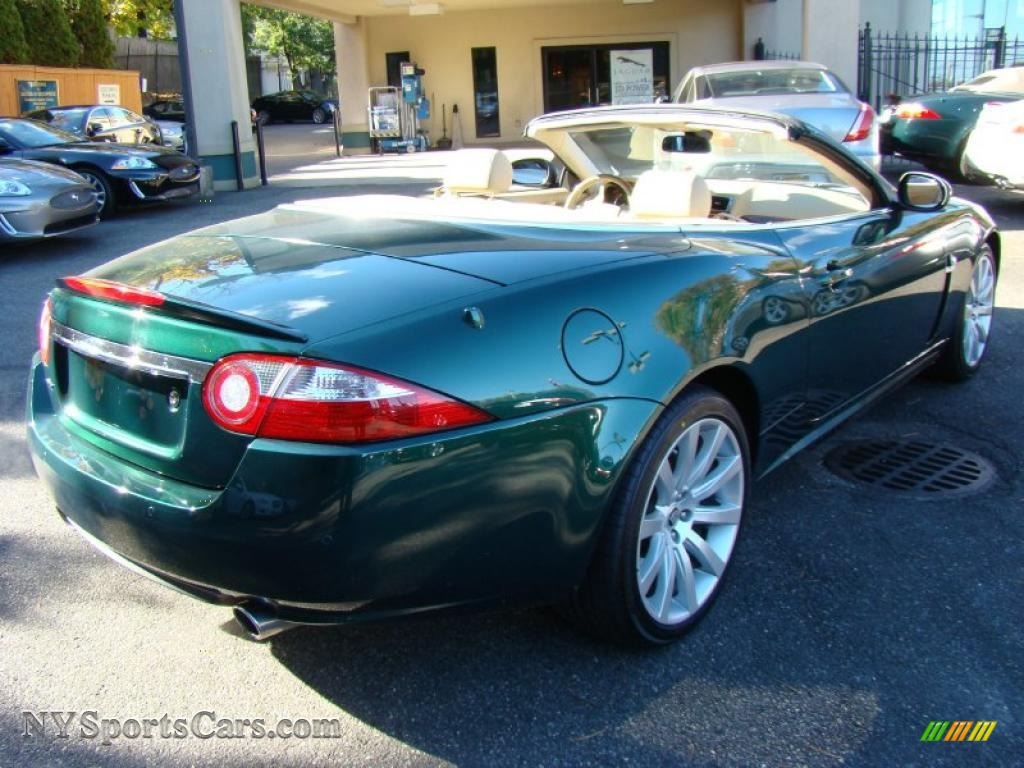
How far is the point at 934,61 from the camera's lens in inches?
823

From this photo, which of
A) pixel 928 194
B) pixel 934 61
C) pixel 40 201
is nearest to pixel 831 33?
pixel 934 61

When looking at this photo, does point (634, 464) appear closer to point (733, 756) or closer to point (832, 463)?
point (733, 756)

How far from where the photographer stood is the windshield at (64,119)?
52.6ft

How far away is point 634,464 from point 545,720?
699mm

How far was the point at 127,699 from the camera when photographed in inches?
103

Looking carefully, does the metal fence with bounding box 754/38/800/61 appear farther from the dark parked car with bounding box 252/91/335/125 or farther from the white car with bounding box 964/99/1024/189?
the dark parked car with bounding box 252/91/335/125

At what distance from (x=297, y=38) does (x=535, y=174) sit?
173 ft

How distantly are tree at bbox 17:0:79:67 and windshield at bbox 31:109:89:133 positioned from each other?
10.7 m

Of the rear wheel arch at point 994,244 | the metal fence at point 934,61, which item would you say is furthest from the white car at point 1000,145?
the metal fence at point 934,61

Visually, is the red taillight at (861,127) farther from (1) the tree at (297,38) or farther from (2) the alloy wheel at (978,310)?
(1) the tree at (297,38)

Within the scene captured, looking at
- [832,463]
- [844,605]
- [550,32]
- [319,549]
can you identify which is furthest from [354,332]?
[550,32]

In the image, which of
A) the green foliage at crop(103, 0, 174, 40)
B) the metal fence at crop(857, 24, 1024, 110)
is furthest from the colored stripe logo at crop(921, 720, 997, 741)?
the green foliage at crop(103, 0, 174, 40)

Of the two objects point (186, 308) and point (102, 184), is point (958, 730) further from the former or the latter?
point (102, 184)

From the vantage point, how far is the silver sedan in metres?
8.98
